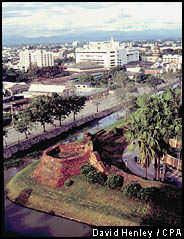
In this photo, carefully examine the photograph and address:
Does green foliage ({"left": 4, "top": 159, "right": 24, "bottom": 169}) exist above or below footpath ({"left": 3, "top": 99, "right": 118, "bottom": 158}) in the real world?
below

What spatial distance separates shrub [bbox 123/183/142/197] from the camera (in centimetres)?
2241

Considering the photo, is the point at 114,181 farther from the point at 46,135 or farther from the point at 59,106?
the point at 59,106

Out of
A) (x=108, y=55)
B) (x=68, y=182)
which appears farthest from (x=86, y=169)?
(x=108, y=55)

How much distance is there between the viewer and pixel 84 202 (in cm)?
2308

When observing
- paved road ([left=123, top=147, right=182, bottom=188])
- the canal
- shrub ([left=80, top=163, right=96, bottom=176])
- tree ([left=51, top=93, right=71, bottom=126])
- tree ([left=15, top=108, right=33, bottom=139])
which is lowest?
the canal

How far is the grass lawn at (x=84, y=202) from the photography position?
21312mm

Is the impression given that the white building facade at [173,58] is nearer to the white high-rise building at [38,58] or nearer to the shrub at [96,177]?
the white high-rise building at [38,58]

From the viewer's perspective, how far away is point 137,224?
2058cm

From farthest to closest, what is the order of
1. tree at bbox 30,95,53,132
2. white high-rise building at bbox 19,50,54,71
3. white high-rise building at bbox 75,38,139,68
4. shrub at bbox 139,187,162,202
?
1. white high-rise building at bbox 19,50,54,71
2. white high-rise building at bbox 75,38,139,68
3. tree at bbox 30,95,53,132
4. shrub at bbox 139,187,162,202

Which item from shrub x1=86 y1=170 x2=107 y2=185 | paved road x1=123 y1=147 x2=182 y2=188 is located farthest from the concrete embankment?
shrub x1=86 y1=170 x2=107 y2=185

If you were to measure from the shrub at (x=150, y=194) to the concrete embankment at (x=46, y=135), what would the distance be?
58.8 ft

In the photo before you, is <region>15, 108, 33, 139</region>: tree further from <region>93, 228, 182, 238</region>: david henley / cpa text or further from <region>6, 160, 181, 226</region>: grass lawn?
<region>93, 228, 182, 238</region>: david henley / cpa text

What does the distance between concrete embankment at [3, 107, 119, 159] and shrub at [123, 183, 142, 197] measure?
54.9 feet

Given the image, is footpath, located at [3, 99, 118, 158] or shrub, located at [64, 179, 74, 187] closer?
shrub, located at [64, 179, 74, 187]
